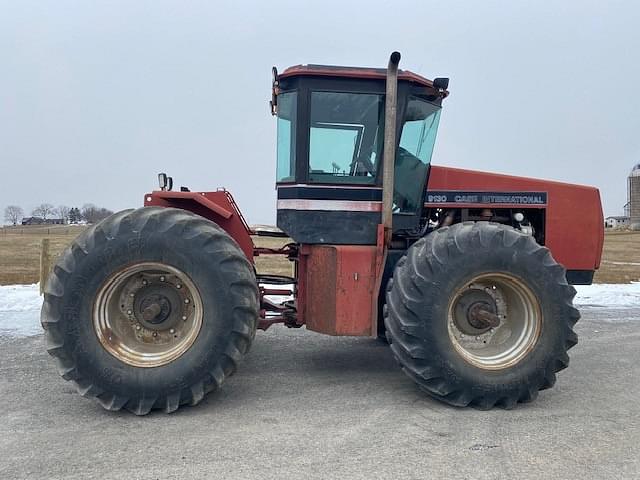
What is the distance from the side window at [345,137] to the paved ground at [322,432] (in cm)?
189

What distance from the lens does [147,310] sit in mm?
4559

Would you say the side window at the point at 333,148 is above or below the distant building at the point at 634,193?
below

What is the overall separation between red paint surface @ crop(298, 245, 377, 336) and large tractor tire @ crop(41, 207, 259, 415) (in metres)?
0.78

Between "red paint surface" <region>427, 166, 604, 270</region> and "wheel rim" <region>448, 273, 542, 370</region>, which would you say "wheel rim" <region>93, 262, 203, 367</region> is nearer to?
"wheel rim" <region>448, 273, 542, 370</region>

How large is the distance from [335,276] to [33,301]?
669 cm

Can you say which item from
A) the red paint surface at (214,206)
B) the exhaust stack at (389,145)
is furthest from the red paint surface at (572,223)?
the red paint surface at (214,206)

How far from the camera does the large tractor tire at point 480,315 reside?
447 centimetres

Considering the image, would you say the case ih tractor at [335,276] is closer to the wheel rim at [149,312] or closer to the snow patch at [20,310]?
the wheel rim at [149,312]

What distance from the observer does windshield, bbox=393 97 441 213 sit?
5.30 meters

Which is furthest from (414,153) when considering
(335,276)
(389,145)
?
(335,276)

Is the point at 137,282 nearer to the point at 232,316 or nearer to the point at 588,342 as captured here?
the point at 232,316

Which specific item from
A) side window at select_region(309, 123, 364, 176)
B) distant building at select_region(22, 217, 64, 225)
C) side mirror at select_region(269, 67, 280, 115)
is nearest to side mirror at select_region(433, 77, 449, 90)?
side window at select_region(309, 123, 364, 176)

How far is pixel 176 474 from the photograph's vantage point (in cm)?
335

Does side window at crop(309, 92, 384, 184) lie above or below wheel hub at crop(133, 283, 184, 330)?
above
